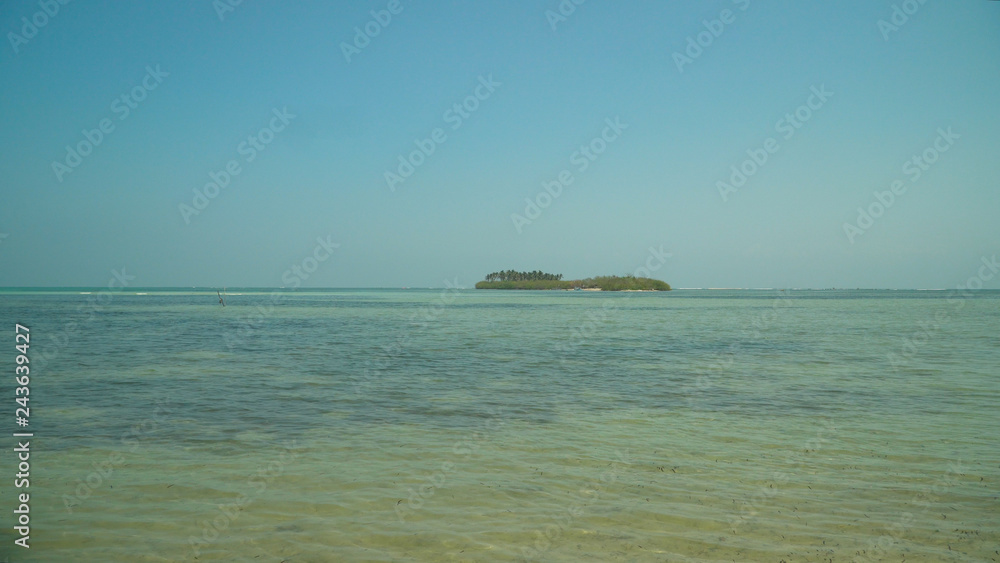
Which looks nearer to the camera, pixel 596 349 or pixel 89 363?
pixel 89 363

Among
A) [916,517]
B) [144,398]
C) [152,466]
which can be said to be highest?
[144,398]

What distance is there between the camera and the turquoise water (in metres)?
6.02

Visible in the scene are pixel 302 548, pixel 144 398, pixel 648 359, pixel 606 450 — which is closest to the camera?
pixel 302 548

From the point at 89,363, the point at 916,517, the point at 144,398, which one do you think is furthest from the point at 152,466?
the point at 89,363

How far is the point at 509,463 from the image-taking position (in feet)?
28.5

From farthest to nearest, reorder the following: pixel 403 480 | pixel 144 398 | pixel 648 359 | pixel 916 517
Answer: pixel 648 359, pixel 144 398, pixel 403 480, pixel 916 517

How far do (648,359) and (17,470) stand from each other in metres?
18.3

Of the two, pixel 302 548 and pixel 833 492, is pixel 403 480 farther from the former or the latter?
pixel 833 492

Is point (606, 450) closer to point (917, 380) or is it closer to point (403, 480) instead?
point (403, 480)

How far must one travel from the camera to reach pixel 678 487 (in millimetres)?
7574

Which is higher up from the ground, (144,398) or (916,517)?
(144,398)

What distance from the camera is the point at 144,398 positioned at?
1364 cm

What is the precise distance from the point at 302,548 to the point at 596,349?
2056 cm

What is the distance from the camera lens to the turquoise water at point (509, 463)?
19.7ft
